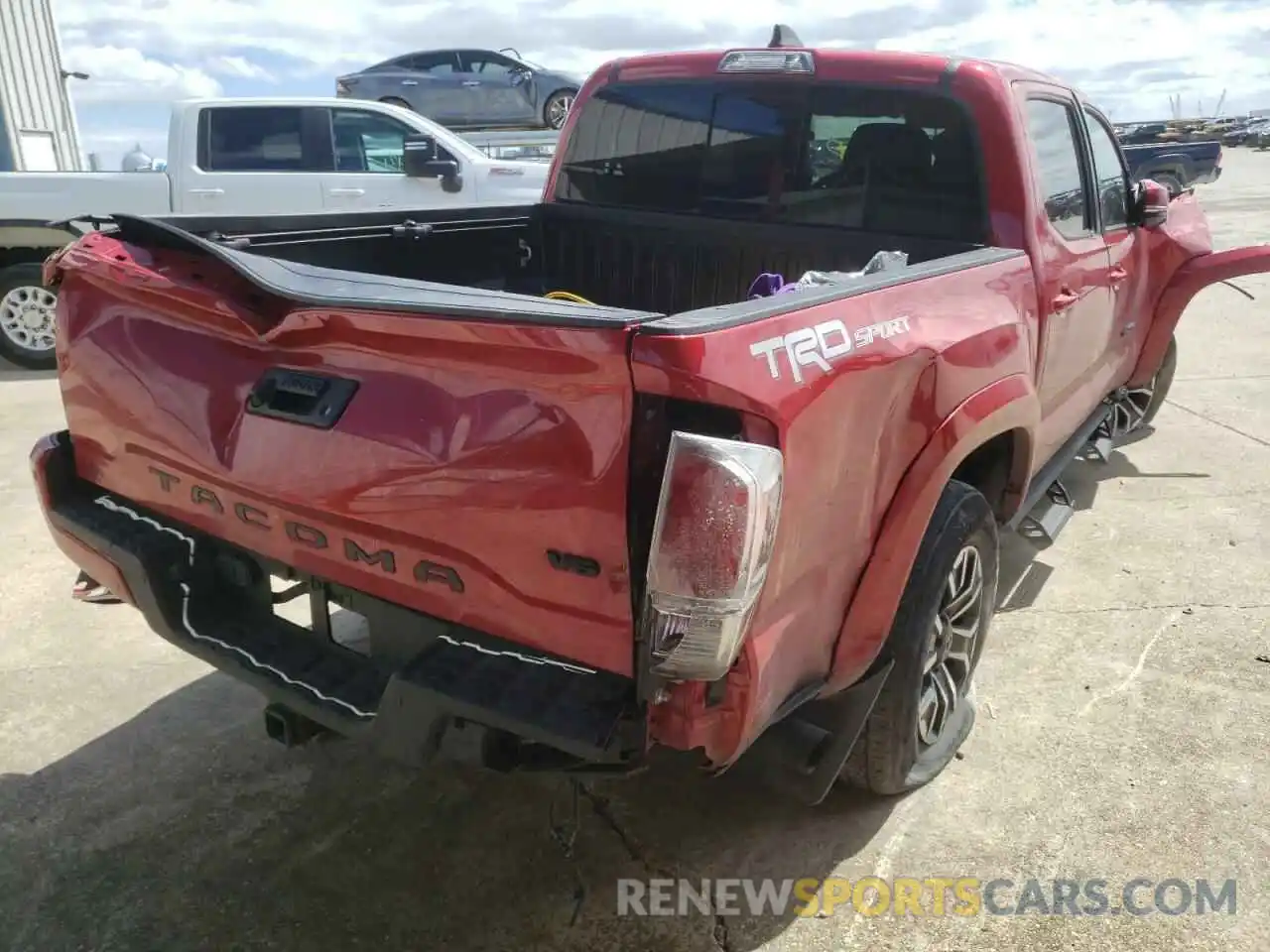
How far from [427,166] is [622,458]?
21.0 ft

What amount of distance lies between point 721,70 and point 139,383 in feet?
7.75

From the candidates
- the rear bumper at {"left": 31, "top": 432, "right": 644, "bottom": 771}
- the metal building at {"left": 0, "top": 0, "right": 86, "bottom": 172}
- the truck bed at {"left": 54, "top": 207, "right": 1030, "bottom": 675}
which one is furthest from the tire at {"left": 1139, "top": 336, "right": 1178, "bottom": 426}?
the metal building at {"left": 0, "top": 0, "right": 86, "bottom": 172}

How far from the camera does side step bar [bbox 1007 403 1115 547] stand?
149 inches

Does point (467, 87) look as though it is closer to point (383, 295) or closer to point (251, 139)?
point (251, 139)

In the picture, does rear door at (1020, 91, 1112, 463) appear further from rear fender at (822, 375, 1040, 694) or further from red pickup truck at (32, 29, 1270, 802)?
rear fender at (822, 375, 1040, 694)

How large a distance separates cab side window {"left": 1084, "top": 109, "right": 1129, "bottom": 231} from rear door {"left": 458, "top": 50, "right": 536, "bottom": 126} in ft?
39.9

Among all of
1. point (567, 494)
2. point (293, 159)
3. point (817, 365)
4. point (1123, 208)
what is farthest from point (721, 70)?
point (293, 159)

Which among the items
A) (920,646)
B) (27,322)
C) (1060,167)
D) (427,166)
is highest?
A: (1060,167)

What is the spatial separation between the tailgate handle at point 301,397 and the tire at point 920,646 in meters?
1.36

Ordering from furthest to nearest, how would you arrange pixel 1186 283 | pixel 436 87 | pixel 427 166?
pixel 436 87 → pixel 427 166 → pixel 1186 283

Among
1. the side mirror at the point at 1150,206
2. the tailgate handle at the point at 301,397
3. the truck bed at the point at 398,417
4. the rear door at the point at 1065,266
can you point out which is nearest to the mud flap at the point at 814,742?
the truck bed at the point at 398,417

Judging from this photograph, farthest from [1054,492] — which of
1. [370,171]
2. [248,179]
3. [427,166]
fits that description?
[248,179]

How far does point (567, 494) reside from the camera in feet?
6.03

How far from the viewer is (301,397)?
2201 millimetres
